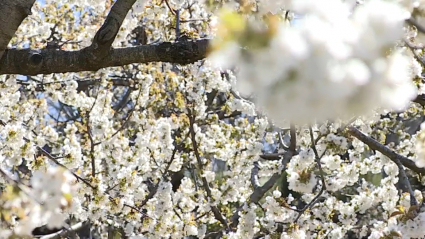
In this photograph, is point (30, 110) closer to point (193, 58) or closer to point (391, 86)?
point (193, 58)

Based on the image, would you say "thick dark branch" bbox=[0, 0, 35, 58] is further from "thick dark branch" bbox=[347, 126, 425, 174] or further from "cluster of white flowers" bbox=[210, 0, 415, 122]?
"thick dark branch" bbox=[347, 126, 425, 174]

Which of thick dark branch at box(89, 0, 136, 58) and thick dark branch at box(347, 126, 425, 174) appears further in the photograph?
thick dark branch at box(347, 126, 425, 174)

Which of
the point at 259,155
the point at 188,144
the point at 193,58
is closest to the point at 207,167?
the point at 188,144

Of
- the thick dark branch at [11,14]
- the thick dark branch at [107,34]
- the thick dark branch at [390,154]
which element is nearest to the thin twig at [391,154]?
the thick dark branch at [390,154]

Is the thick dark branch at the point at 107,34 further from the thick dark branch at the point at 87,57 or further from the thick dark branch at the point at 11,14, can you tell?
the thick dark branch at the point at 11,14

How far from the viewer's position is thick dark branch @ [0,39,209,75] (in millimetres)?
1598

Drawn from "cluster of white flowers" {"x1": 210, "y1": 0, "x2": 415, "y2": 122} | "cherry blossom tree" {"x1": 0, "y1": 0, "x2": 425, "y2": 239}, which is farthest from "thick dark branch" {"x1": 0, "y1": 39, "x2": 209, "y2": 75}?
"cluster of white flowers" {"x1": 210, "y1": 0, "x2": 415, "y2": 122}

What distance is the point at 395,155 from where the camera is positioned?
6.90 ft

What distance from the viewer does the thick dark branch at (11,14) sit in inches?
56.3

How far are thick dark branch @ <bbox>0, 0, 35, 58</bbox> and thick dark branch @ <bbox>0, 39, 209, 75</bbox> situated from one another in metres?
0.14

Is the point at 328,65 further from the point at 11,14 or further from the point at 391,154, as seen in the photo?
the point at 391,154

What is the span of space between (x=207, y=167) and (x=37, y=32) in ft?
6.53

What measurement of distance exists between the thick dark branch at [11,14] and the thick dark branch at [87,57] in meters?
0.14

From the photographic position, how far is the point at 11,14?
1.44 m
